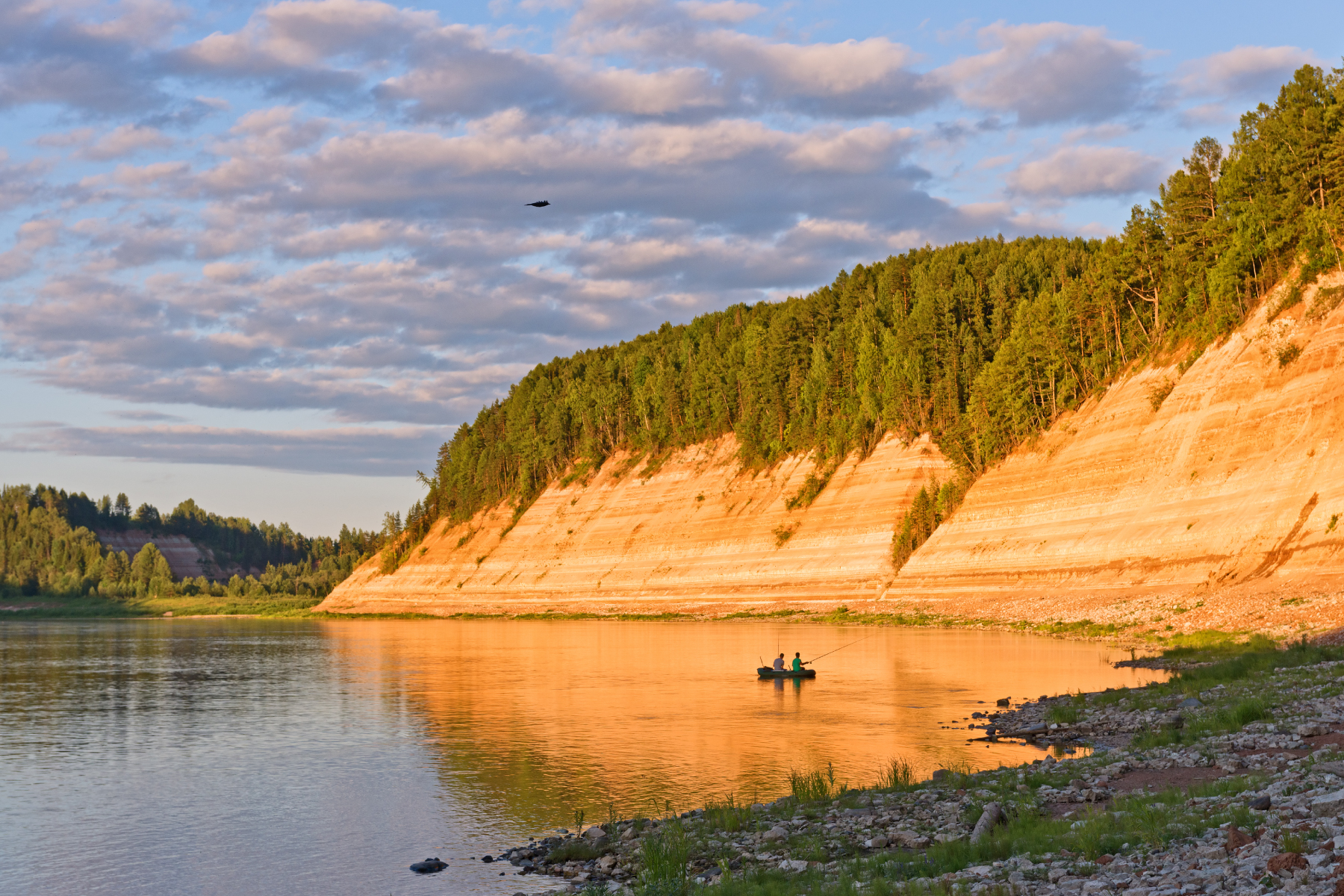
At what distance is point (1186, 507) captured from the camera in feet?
212

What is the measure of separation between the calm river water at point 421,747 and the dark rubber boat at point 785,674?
0.50m

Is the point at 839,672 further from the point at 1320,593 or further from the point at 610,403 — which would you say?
the point at 610,403

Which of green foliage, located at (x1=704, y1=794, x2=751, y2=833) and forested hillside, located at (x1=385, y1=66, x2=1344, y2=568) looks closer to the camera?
green foliage, located at (x1=704, y1=794, x2=751, y2=833)

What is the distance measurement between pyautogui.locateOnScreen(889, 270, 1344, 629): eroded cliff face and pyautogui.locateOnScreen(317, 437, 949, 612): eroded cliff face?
1227 centimetres

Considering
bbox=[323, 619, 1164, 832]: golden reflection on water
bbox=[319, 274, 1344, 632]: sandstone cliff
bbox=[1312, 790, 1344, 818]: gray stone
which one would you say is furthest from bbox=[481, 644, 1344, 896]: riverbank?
bbox=[319, 274, 1344, 632]: sandstone cliff

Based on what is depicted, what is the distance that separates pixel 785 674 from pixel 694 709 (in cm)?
863

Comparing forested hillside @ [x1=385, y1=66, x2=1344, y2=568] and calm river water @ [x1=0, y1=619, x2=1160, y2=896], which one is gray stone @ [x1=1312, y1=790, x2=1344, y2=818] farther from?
forested hillside @ [x1=385, y1=66, x2=1344, y2=568]

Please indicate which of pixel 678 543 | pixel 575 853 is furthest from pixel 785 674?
pixel 678 543

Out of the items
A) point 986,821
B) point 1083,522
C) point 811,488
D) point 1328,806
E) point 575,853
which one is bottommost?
point 575,853

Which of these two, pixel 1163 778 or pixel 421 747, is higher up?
pixel 1163 778

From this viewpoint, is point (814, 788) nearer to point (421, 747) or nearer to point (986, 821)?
point (986, 821)

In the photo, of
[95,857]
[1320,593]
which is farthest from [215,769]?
[1320,593]

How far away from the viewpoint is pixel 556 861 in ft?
60.9

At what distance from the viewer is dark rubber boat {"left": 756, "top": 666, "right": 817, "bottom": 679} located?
46500 millimetres
